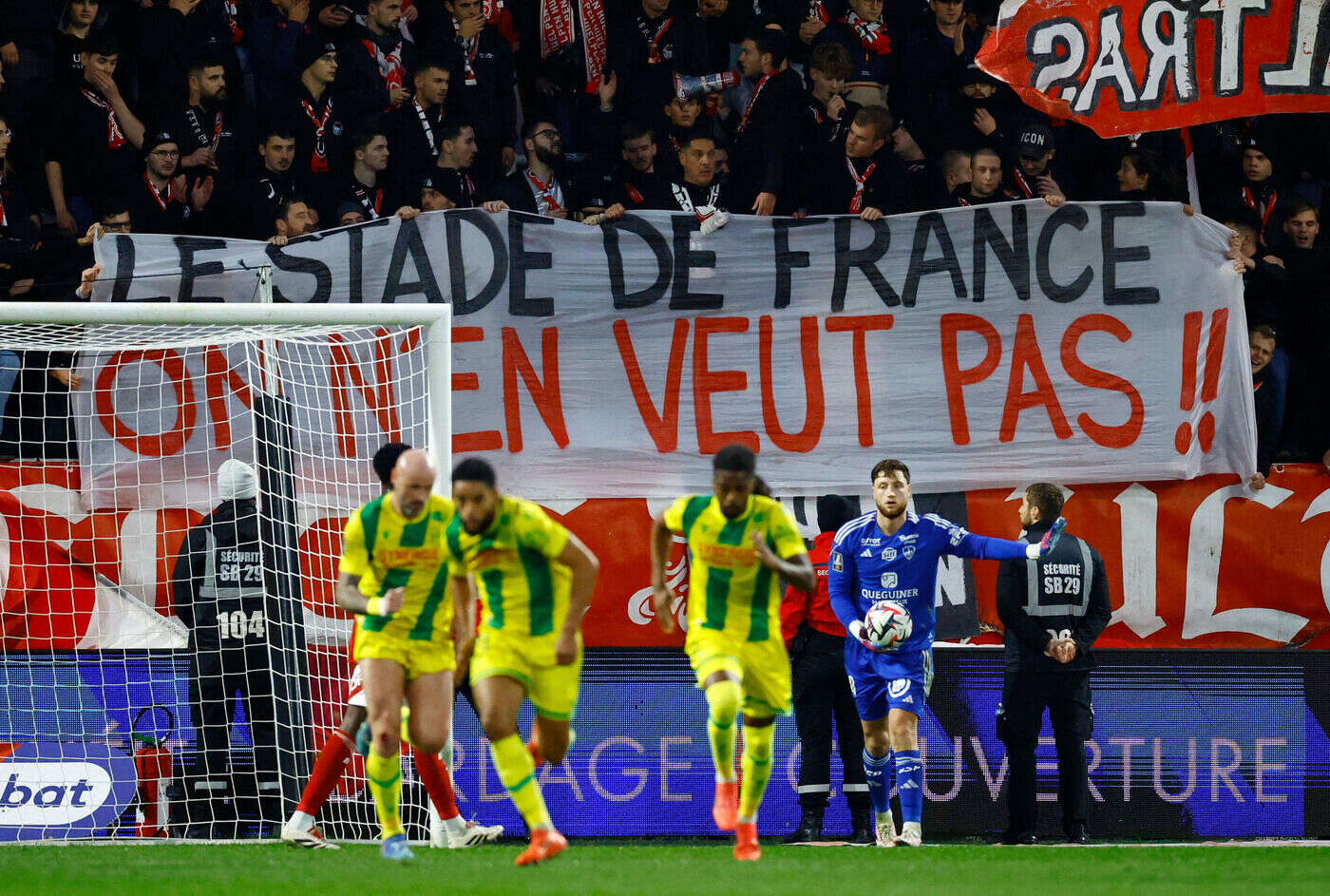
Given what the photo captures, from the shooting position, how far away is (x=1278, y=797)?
1044 cm

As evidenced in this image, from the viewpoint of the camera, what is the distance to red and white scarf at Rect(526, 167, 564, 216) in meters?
12.1

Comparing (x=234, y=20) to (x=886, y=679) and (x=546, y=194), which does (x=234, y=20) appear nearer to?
(x=546, y=194)

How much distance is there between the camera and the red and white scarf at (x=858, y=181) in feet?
39.3

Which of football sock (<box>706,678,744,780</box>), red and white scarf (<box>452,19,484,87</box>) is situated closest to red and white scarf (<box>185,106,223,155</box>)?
red and white scarf (<box>452,19,484,87</box>)

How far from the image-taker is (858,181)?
12.1m

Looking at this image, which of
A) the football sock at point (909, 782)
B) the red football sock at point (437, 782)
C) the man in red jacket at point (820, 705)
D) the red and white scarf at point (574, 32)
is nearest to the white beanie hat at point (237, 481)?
the red football sock at point (437, 782)

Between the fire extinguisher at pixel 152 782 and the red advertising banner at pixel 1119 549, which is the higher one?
the red advertising banner at pixel 1119 549

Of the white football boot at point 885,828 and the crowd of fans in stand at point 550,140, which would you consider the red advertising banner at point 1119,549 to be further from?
the white football boot at point 885,828

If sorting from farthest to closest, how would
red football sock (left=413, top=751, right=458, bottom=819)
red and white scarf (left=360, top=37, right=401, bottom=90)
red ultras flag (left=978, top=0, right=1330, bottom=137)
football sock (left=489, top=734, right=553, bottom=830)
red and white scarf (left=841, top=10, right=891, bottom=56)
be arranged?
red and white scarf (left=841, top=10, right=891, bottom=56) < red and white scarf (left=360, top=37, right=401, bottom=90) < red ultras flag (left=978, top=0, right=1330, bottom=137) < red football sock (left=413, top=751, right=458, bottom=819) < football sock (left=489, top=734, right=553, bottom=830)

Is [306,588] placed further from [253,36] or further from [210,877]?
[253,36]

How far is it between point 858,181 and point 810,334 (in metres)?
1.37

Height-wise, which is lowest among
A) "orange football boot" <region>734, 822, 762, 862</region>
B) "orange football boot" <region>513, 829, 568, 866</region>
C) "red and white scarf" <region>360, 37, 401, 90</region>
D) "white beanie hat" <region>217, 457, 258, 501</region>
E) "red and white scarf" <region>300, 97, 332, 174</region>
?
"orange football boot" <region>734, 822, 762, 862</region>

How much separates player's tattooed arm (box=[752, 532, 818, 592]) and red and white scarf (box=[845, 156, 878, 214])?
15.4ft

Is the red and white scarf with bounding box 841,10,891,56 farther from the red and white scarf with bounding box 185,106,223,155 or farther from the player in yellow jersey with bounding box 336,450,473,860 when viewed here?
the player in yellow jersey with bounding box 336,450,473,860
